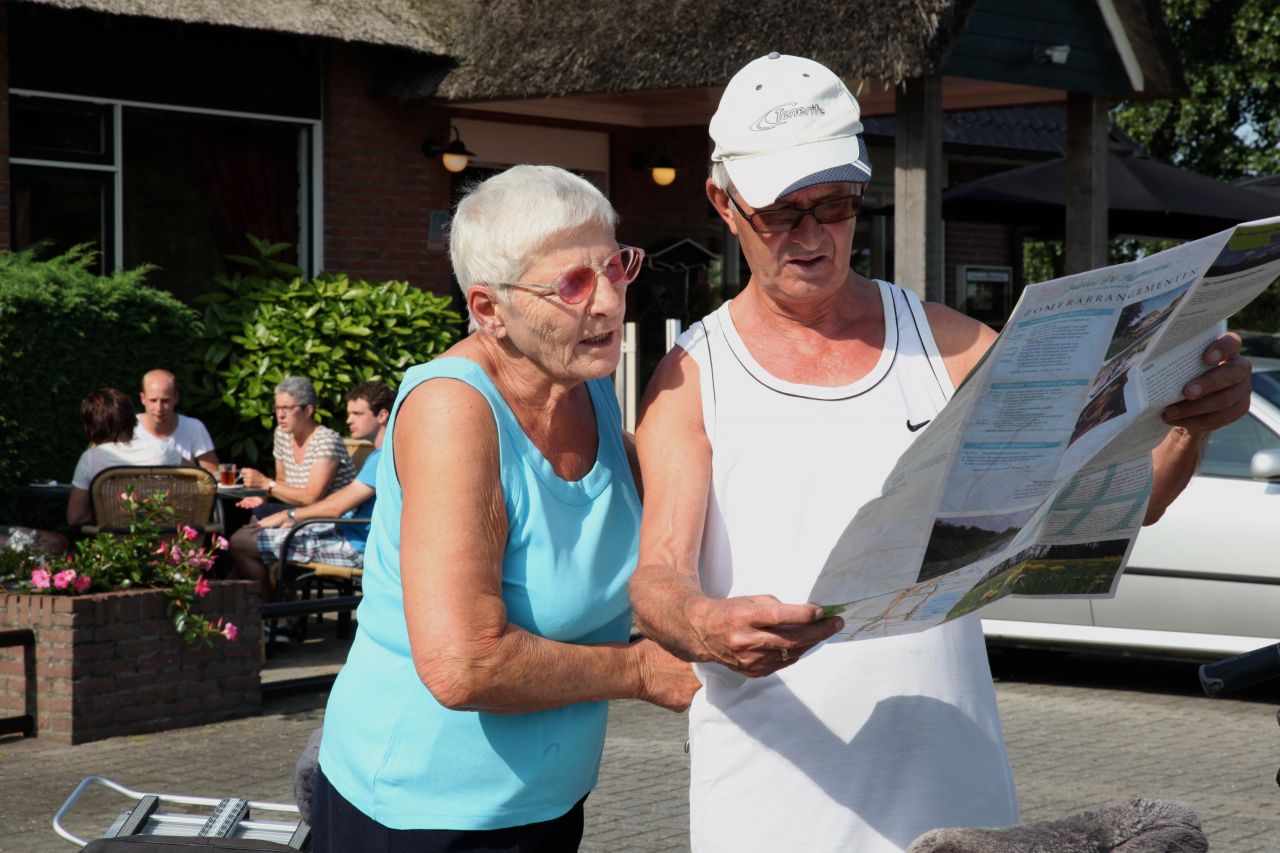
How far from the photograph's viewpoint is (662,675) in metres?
2.34

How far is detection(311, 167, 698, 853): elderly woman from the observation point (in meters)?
2.21

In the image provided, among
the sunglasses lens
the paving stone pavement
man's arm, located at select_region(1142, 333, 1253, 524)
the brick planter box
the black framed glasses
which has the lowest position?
the paving stone pavement

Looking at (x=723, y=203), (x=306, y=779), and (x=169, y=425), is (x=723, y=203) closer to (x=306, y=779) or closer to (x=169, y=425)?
(x=306, y=779)

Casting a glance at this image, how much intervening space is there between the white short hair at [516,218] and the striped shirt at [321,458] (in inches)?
311

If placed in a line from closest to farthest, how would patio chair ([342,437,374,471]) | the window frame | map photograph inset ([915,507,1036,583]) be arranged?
1. map photograph inset ([915,507,1036,583])
2. patio chair ([342,437,374,471])
3. the window frame

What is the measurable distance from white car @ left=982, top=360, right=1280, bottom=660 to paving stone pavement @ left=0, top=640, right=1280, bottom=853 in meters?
0.36

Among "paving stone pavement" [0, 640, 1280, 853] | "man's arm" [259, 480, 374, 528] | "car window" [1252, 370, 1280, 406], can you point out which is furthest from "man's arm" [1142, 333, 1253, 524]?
"man's arm" [259, 480, 374, 528]

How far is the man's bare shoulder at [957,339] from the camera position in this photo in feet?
7.79

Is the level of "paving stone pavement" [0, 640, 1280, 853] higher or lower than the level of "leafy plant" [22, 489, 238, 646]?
lower

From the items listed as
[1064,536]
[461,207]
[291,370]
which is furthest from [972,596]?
[291,370]

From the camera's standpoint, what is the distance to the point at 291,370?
12422 mm

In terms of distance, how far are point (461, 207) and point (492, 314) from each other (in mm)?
162

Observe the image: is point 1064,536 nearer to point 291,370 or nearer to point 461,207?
point 461,207

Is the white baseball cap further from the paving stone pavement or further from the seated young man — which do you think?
the seated young man
